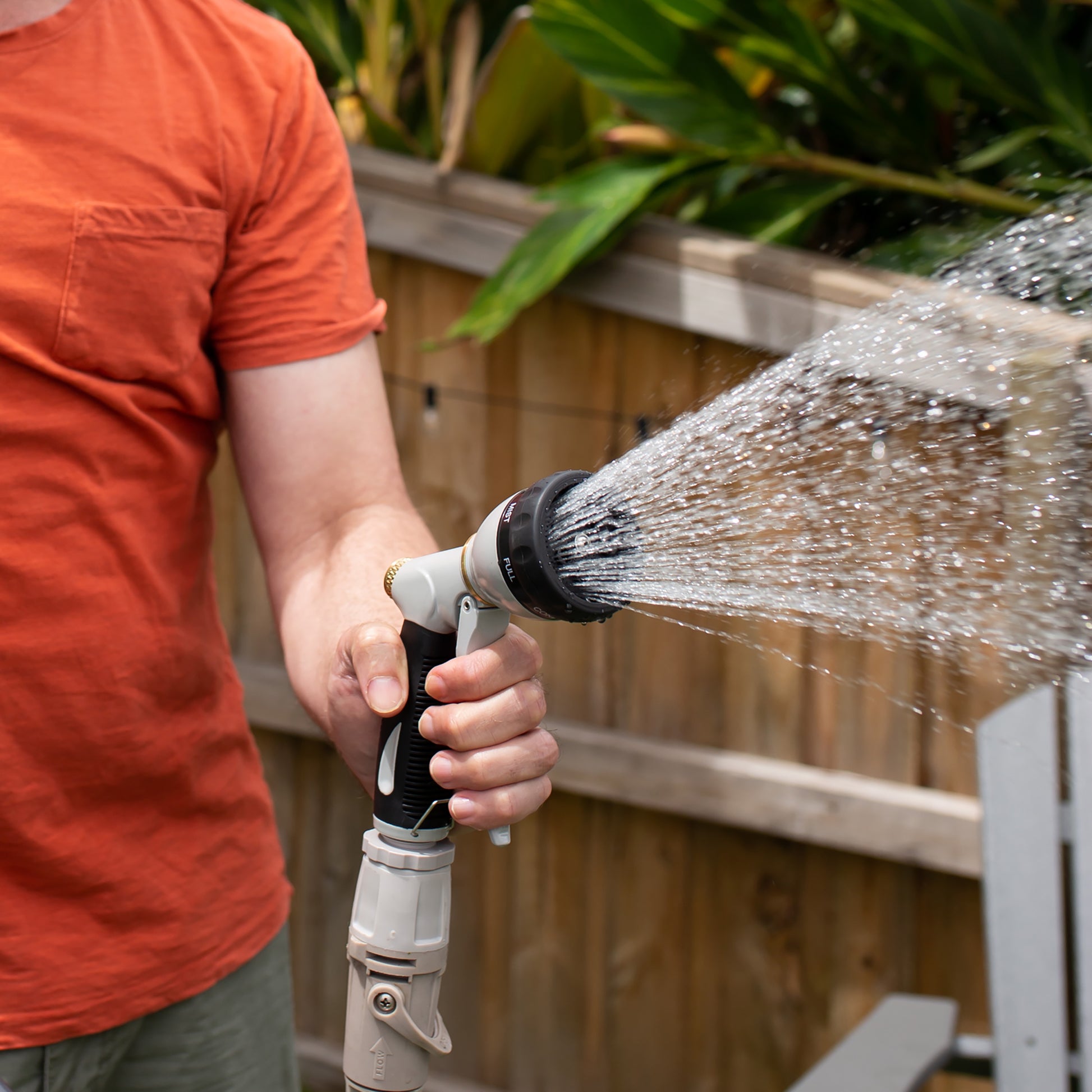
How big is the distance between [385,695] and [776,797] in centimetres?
156

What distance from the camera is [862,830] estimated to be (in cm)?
234

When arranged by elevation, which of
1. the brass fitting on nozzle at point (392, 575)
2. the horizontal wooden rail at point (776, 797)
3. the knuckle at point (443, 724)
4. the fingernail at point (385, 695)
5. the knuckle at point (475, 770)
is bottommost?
the horizontal wooden rail at point (776, 797)

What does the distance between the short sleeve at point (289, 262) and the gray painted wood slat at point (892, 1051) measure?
4.16 feet

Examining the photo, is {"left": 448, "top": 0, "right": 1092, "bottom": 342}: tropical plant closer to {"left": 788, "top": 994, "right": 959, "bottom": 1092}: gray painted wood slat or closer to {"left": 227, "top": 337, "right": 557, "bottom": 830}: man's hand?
{"left": 227, "top": 337, "right": 557, "bottom": 830}: man's hand

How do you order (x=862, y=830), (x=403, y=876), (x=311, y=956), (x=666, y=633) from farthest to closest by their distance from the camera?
(x=311, y=956) → (x=666, y=633) → (x=862, y=830) → (x=403, y=876)

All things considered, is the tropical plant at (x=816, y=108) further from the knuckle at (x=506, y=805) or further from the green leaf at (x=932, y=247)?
the knuckle at (x=506, y=805)

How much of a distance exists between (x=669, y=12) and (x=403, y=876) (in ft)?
6.72

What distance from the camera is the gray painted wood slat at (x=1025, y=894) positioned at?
183cm

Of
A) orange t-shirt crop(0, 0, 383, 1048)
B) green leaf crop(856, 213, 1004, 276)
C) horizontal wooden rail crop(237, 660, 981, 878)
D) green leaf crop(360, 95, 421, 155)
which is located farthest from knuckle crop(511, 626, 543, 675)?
green leaf crop(360, 95, 421, 155)

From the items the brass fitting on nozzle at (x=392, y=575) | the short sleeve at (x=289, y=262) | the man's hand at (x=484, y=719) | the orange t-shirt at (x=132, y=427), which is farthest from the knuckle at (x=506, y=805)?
the short sleeve at (x=289, y=262)

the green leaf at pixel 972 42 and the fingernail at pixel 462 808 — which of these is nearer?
the fingernail at pixel 462 808

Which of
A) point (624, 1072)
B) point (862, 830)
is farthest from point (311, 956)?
point (862, 830)

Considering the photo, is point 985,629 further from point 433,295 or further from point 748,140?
point 433,295

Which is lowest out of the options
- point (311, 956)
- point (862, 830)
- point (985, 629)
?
point (311, 956)
